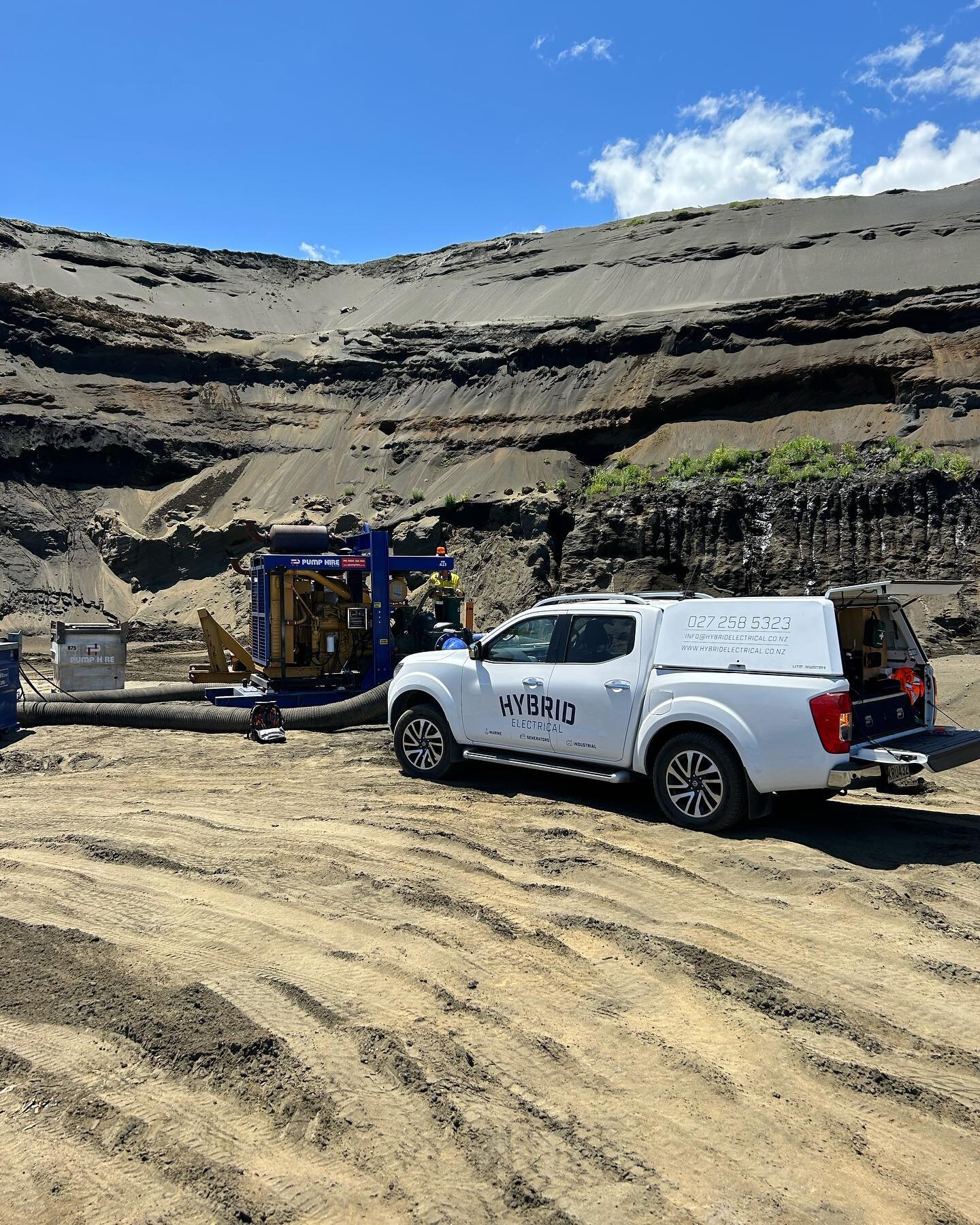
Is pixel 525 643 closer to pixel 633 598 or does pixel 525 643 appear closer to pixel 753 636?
pixel 633 598

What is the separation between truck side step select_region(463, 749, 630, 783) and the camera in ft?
22.9

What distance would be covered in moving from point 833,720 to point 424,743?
152 inches

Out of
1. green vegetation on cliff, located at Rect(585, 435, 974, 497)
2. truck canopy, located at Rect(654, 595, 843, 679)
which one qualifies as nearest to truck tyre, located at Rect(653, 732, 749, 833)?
truck canopy, located at Rect(654, 595, 843, 679)

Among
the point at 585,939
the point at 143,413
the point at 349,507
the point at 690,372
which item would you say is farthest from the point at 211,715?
the point at 143,413

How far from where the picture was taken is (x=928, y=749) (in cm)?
629

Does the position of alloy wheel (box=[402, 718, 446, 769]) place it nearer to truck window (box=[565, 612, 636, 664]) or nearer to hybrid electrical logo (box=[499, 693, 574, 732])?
hybrid electrical logo (box=[499, 693, 574, 732])

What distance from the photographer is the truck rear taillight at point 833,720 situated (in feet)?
19.3

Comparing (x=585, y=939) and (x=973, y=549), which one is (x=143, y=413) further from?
(x=585, y=939)

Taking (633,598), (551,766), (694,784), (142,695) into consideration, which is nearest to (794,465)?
(142,695)

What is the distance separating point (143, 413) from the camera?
3941 cm

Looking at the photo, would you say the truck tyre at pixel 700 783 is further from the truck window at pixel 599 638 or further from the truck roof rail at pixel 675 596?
the truck roof rail at pixel 675 596

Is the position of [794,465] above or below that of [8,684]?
above

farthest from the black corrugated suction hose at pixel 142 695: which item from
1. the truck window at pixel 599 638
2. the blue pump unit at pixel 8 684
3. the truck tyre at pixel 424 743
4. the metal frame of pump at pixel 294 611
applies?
the truck window at pixel 599 638

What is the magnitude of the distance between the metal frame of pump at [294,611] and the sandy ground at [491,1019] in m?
6.18
